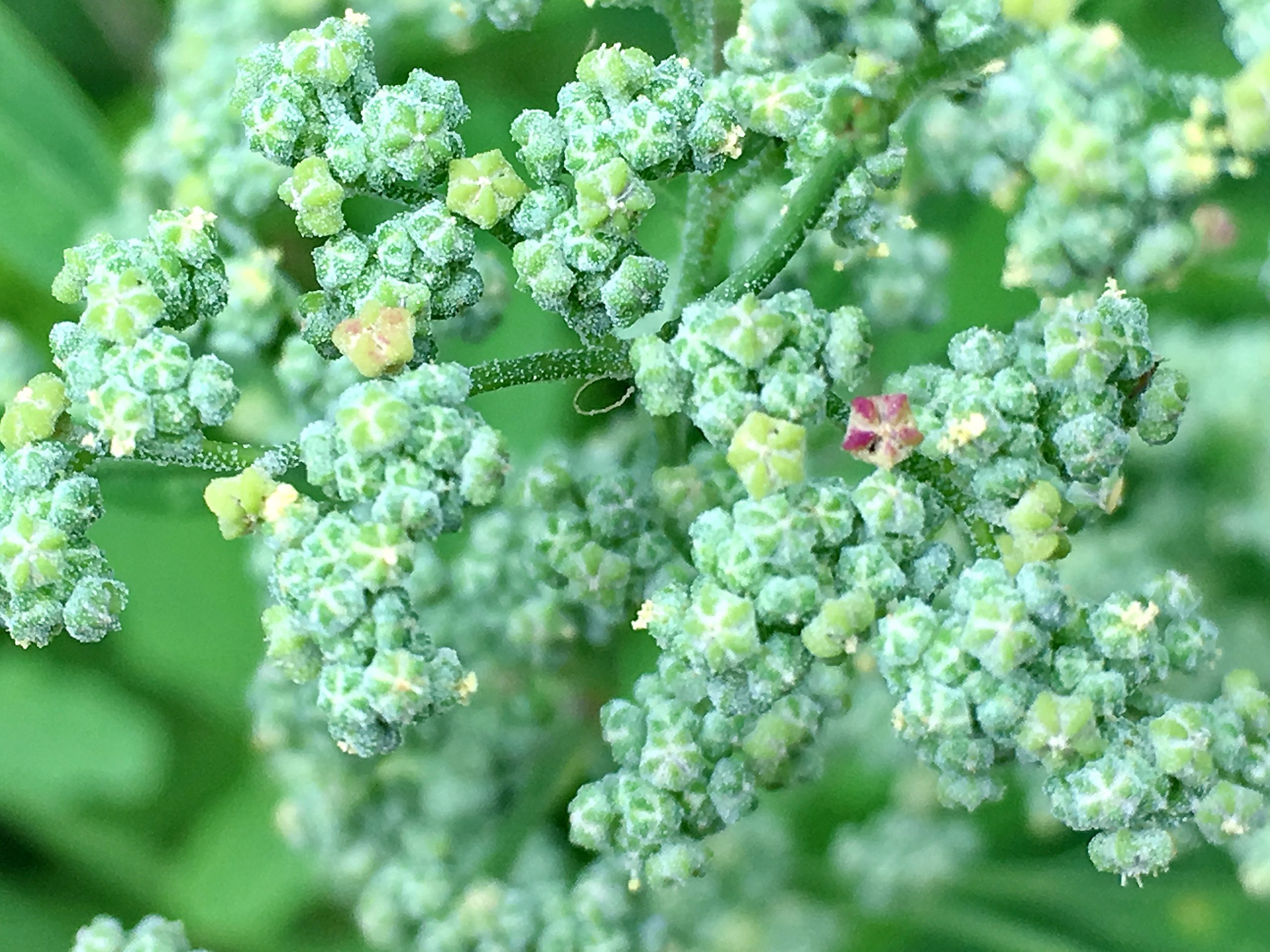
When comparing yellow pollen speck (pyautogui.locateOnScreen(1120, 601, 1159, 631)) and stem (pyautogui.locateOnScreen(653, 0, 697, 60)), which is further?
stem (pyautogui.locateOnScreen(653, 0, 697, 60))

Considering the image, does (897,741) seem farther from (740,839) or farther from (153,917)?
(153,917)

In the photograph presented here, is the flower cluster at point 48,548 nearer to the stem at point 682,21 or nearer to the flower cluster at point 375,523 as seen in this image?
the flower cluster at point 375,523

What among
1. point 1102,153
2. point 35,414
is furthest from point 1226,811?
point 35,414

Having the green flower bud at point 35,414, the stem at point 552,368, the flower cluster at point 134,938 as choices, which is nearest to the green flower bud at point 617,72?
the stem at point 552,368

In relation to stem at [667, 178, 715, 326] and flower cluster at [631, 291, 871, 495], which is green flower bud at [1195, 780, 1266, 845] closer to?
flower cluster at [631, 291, 871, 495]

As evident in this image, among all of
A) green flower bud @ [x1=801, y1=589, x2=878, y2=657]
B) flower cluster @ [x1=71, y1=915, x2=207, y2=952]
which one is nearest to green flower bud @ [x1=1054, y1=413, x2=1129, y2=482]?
green flower bud @ [x1=801, y1=589, x2=878, y2=657]

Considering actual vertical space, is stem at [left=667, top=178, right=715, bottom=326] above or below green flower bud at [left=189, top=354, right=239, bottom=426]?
below

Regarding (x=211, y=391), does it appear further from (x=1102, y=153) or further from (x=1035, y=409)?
(x=1102, y=153)
